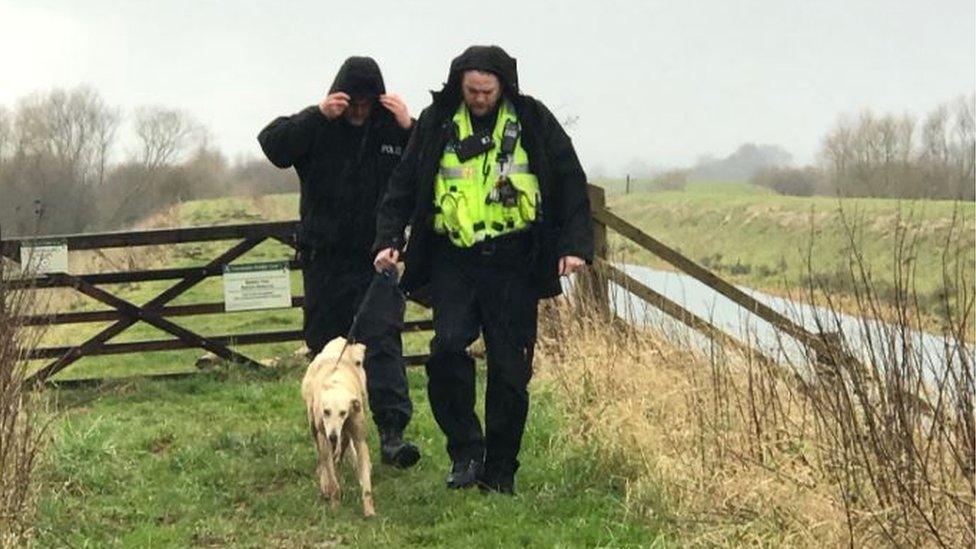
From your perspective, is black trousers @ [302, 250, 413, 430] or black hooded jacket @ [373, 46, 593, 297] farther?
black trousers @ [302, 250, 413, 430]

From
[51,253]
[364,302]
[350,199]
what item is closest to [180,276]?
[51,253]

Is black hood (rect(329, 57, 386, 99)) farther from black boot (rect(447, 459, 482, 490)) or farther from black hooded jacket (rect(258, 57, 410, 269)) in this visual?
black boot (rect(447, 459, 482, 490))

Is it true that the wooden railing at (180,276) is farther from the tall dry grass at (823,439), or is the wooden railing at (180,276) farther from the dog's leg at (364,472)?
the dog's leg at (364,472)

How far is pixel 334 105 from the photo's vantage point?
5.49 m

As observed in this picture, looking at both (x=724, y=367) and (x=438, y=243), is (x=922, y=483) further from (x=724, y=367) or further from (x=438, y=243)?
(x=438, y=243)

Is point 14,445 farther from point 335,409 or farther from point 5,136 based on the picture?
point 5,136

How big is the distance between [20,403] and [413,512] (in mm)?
1814

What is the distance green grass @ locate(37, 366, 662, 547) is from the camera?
4512 mm

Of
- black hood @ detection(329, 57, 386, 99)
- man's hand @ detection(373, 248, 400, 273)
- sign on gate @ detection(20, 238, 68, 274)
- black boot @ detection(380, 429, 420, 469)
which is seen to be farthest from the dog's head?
sign on gate @ detection(20, 238, 68, 274)

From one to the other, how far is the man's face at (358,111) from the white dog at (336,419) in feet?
4.37

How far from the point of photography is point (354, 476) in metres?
5.50

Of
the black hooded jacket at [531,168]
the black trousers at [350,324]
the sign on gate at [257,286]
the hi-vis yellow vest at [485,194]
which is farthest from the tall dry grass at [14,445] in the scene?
the sign on gate at [257,286]

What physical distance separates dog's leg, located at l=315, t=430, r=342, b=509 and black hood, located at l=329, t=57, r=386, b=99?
189cm

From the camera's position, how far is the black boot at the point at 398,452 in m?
5.66
